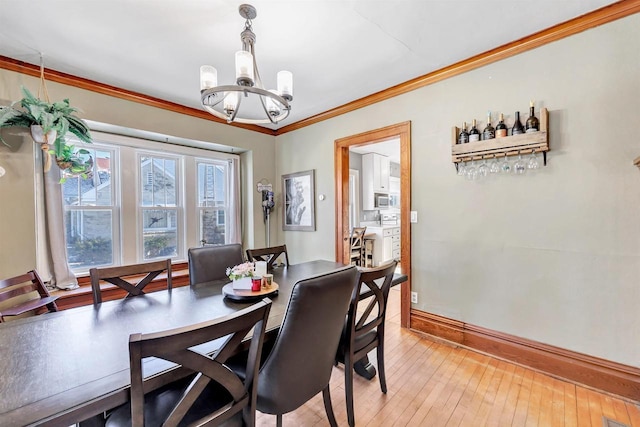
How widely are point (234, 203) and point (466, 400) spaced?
3499 millimetres

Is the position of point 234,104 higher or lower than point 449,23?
lower

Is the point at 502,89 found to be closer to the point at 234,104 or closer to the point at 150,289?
the point at 234,104

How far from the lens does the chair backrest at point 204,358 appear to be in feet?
2.62

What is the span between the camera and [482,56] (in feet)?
7.72

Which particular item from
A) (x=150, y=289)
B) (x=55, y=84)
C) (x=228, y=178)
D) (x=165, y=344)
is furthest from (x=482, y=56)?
(x=150, y=289)

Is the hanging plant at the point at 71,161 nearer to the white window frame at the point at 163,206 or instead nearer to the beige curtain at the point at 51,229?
the beige curtain at the point at 51,229

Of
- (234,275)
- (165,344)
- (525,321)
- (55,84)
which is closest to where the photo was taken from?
(165,344)

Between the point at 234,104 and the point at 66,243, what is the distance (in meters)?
2.47

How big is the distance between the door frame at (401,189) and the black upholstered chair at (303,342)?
173 centimetres

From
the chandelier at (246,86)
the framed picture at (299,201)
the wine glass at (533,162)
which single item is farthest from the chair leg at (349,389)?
the framed picture at (299,201)

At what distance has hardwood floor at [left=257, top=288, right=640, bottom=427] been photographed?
5.45 ft

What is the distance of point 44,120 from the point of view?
2230mm

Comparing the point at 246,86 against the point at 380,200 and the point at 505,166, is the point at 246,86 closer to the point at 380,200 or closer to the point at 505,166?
the point at 505,166

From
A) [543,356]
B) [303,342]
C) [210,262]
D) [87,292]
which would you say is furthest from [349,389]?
[87,292]
